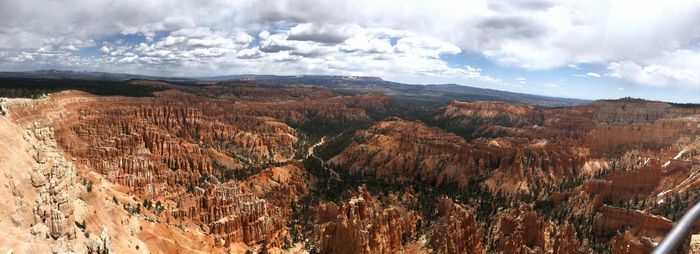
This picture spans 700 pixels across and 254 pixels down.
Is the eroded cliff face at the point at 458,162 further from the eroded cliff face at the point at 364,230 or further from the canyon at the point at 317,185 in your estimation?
the eroded cliff face at the point at 364,230

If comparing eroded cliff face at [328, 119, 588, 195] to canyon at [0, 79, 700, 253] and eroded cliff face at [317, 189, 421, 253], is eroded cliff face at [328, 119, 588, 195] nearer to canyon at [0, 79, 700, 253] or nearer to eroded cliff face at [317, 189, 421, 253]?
canyon at [0, 79, 700, 253]

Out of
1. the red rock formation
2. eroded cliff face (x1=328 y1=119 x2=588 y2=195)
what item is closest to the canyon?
the red rock formation

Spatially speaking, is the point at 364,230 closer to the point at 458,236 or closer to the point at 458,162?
the point at 458,236

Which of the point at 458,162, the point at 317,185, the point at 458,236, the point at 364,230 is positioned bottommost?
the point at 317,185

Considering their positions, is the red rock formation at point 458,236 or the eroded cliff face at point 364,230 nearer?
the eroded cliff face at point 364,230

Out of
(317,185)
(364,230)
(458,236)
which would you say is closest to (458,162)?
(317,185)

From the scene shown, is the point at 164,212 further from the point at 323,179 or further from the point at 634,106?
Result: the point at 634,106

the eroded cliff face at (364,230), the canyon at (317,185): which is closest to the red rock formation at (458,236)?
the canyon at (317,185)

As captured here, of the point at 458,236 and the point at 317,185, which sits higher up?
the point at 458,236

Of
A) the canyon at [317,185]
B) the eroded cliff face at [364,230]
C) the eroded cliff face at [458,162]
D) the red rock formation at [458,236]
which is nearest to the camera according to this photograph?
the canyon at [317,185]
